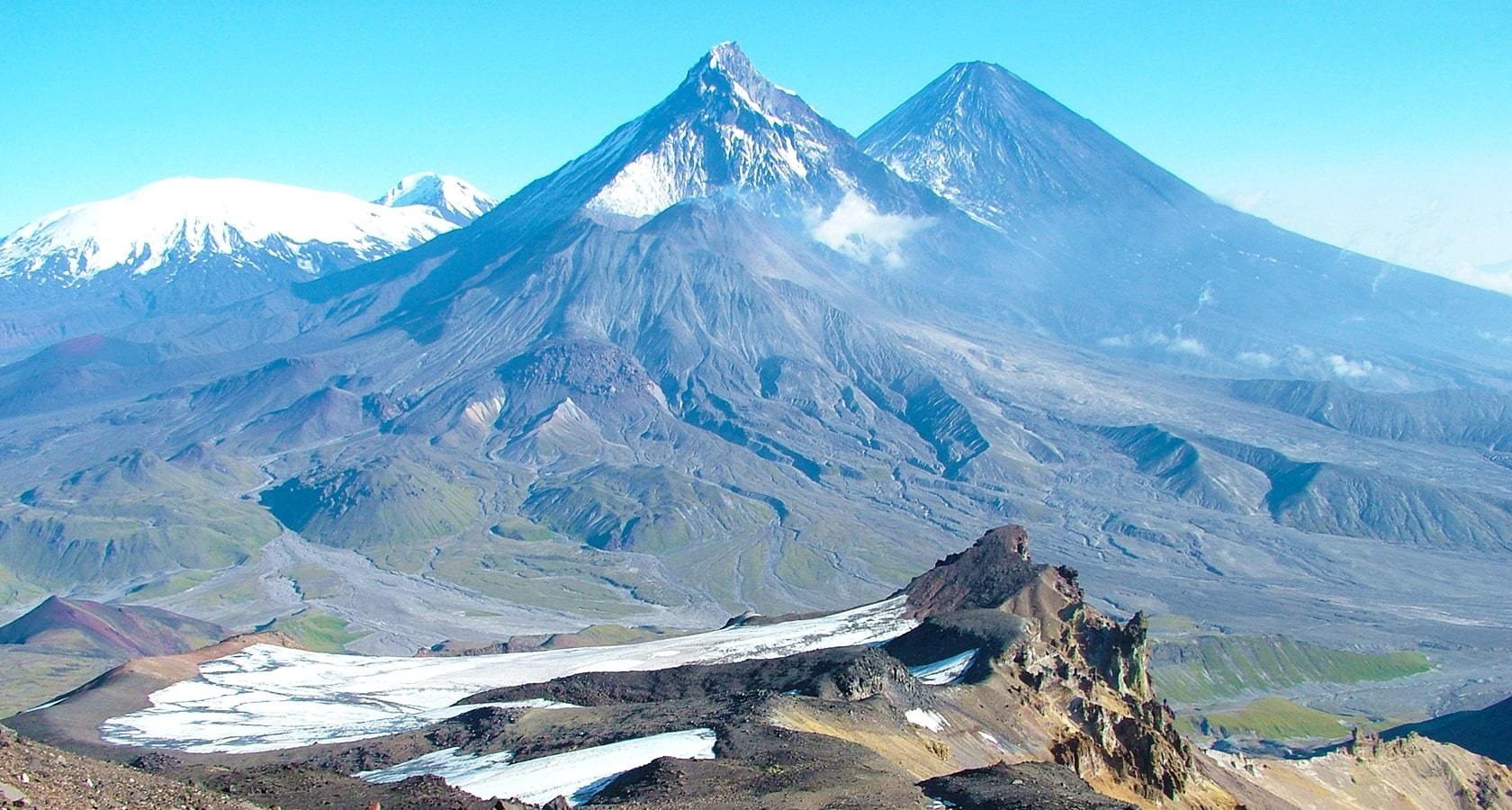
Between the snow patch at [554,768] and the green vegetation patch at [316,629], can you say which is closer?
the snow patch at [554,768]

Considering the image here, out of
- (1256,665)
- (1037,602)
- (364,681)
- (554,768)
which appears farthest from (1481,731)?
(554,768)

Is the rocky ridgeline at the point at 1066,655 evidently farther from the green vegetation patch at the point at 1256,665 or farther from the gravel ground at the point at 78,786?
the green vegetation patch at the point at 1256,665

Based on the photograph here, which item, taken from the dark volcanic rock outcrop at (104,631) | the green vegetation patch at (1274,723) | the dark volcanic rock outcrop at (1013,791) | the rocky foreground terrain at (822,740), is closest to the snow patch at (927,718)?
the rocky foreground terrain at (822,740)

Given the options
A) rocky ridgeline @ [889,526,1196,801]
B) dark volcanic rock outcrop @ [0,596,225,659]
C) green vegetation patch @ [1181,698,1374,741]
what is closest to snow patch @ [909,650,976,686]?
rocky ridgeline @ [889,526,1196,801]

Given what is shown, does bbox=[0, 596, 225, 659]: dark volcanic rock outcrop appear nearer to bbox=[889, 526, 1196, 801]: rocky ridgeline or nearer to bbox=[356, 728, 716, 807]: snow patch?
bbox=[889, 526, 1196, 801]: rocky ridgeline

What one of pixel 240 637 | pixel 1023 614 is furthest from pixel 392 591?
pixel 1023 614

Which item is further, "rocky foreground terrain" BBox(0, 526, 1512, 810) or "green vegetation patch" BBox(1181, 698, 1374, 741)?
"green vegetation patch" BBox(1181, 698, 1374, 741)

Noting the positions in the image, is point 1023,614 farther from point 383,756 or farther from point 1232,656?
point 1232,656

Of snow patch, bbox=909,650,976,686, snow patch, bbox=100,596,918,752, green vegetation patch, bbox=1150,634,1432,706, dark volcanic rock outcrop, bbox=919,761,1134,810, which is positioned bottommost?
green vegetation patch, bbox=1150,634,1432,706

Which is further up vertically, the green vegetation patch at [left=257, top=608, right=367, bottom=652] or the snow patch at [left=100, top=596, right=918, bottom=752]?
the snow patch at [left=100, top=596, right=918, bottom=752]
